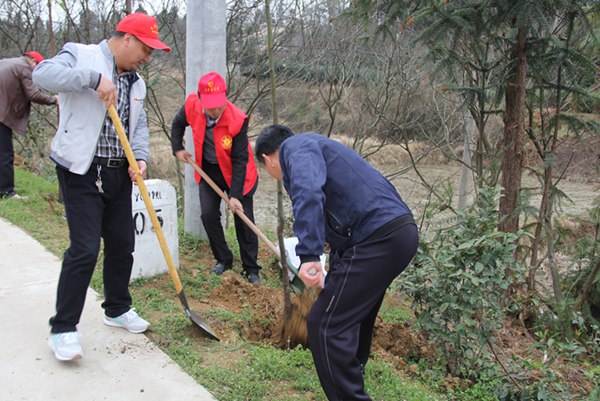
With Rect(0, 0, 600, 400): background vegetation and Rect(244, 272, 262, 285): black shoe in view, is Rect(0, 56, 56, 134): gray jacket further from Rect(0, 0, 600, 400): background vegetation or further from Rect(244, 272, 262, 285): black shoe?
Rect(244, 272, 262, 285): black shoe

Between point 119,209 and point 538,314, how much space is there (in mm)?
4924

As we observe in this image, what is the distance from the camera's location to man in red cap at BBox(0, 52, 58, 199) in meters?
6.43

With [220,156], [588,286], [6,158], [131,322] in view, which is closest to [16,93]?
[6,158]

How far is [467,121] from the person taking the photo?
9.86 m

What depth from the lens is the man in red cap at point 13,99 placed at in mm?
6434

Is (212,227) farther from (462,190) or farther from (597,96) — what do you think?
(462,190)

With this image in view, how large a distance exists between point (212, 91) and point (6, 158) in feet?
12.0

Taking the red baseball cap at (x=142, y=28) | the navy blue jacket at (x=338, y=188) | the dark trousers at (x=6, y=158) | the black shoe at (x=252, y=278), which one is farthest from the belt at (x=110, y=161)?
the dark trousers at (x=6, y=158)

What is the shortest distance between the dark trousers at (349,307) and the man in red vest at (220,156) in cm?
196

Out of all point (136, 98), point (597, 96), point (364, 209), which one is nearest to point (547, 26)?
point (597, 96)

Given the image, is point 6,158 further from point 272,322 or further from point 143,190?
point 272,322

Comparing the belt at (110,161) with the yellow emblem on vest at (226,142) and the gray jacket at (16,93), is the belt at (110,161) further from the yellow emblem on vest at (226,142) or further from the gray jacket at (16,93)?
the gray jacket at (16,93)

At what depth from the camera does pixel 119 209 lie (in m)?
3.31

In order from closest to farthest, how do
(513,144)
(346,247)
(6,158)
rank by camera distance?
(346,247) < (513,144) < (6,158)
